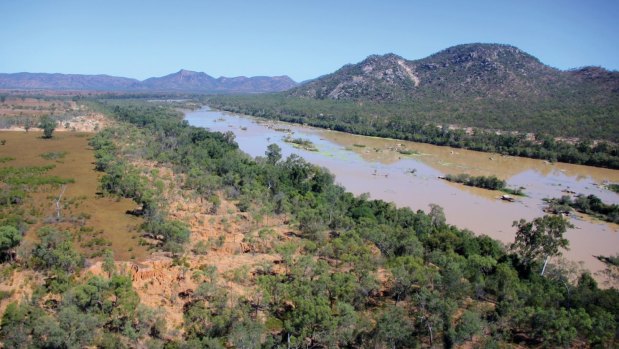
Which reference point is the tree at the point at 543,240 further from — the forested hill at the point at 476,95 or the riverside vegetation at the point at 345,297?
the forested hill at the point at 476,95

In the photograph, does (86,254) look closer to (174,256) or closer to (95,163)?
(174,256)

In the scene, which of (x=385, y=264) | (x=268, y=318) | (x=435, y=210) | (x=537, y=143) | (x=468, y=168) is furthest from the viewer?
(x=537, y=143)

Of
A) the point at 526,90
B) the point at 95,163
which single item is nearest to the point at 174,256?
the point at 95,163

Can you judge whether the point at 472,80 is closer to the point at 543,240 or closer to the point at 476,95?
the point at 476,95

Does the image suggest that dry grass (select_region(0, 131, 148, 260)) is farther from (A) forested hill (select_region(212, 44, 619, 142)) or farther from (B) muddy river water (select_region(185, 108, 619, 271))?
(A) forested hill (select_region(212, 44, 619, 142))

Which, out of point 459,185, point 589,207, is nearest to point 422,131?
point 459,185

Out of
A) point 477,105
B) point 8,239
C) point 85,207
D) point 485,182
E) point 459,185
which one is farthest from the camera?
point 477,105

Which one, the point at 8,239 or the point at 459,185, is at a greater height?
the point at 459,185
